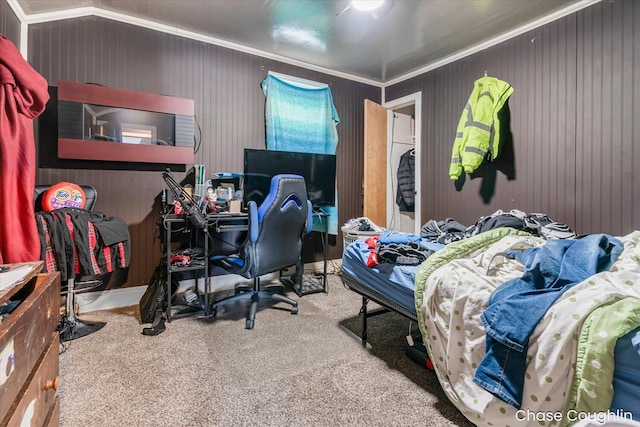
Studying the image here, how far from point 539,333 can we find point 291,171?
2.56 m

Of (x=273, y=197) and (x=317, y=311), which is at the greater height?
(x=273, y=197)

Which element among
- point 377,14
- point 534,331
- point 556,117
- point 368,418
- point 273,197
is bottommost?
point 368,418

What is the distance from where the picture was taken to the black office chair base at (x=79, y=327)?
79.0 inches

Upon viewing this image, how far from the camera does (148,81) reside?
2.72 m

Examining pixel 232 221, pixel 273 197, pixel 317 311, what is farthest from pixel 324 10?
pixel 317 311

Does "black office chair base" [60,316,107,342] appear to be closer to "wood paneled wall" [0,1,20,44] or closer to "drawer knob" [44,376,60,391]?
"drawer knob" [44,376,60,391]

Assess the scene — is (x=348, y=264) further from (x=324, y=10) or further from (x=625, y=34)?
(x=625, y=34)

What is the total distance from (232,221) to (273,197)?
67cm

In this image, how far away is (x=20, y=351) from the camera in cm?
70

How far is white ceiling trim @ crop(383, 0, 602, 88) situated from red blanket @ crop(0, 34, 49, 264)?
11.7 ft

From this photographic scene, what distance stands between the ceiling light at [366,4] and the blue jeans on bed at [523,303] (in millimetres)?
2084

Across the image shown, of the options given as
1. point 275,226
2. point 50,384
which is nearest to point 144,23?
point 275,226

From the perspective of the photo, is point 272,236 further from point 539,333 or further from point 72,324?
point 539,333

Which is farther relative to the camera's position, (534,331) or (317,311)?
(317,311)
